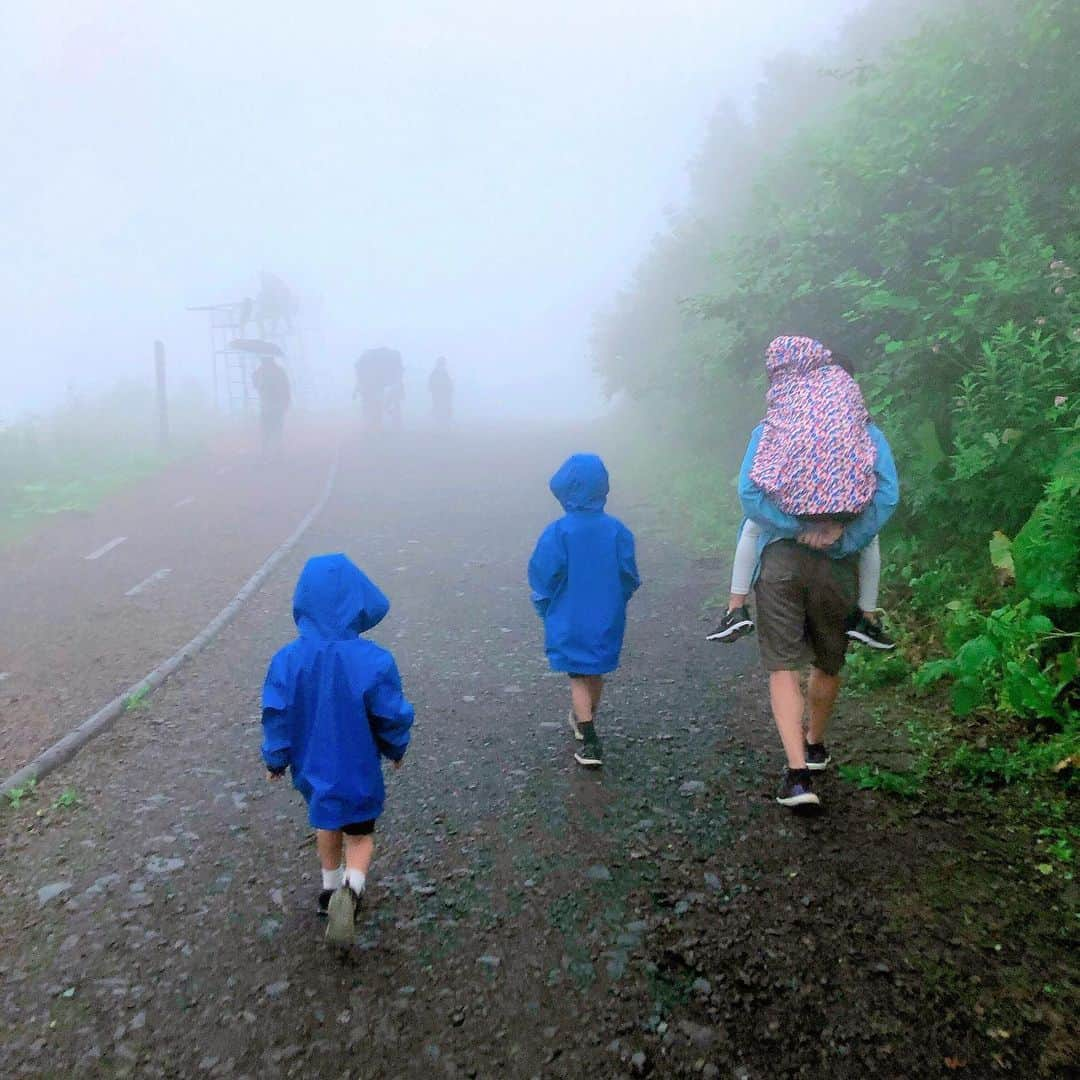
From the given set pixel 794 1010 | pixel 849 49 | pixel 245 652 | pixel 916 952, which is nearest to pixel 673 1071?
pixel 794 1010

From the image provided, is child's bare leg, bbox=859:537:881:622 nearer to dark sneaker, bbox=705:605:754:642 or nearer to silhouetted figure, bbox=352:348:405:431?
dark sneaker, bbox=705:605:754:642

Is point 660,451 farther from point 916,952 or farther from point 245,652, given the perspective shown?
point 916,952

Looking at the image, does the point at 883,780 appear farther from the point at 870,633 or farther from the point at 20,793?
the point at 20,793

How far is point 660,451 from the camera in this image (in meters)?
21.1

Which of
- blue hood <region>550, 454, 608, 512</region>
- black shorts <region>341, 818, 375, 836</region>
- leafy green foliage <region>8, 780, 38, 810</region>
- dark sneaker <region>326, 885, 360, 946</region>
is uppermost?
blue hood <region>550, 454, 608, 512</region>

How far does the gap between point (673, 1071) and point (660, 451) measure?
19.1 meters

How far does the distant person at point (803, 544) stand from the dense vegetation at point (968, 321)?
0.80 metres

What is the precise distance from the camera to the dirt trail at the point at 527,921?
8.87 feet

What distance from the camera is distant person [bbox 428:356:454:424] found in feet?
109

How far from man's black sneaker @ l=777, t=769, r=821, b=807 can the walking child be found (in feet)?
2.29

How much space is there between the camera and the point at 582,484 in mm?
4668

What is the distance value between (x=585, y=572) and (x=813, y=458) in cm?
144

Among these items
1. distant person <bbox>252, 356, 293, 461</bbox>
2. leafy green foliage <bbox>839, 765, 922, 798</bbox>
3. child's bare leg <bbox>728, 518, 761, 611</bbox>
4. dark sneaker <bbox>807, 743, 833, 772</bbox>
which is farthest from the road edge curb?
distant person <bbox>252, 356, 293, 461</bbox>

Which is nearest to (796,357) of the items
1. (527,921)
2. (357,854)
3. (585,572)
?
(585,572)
